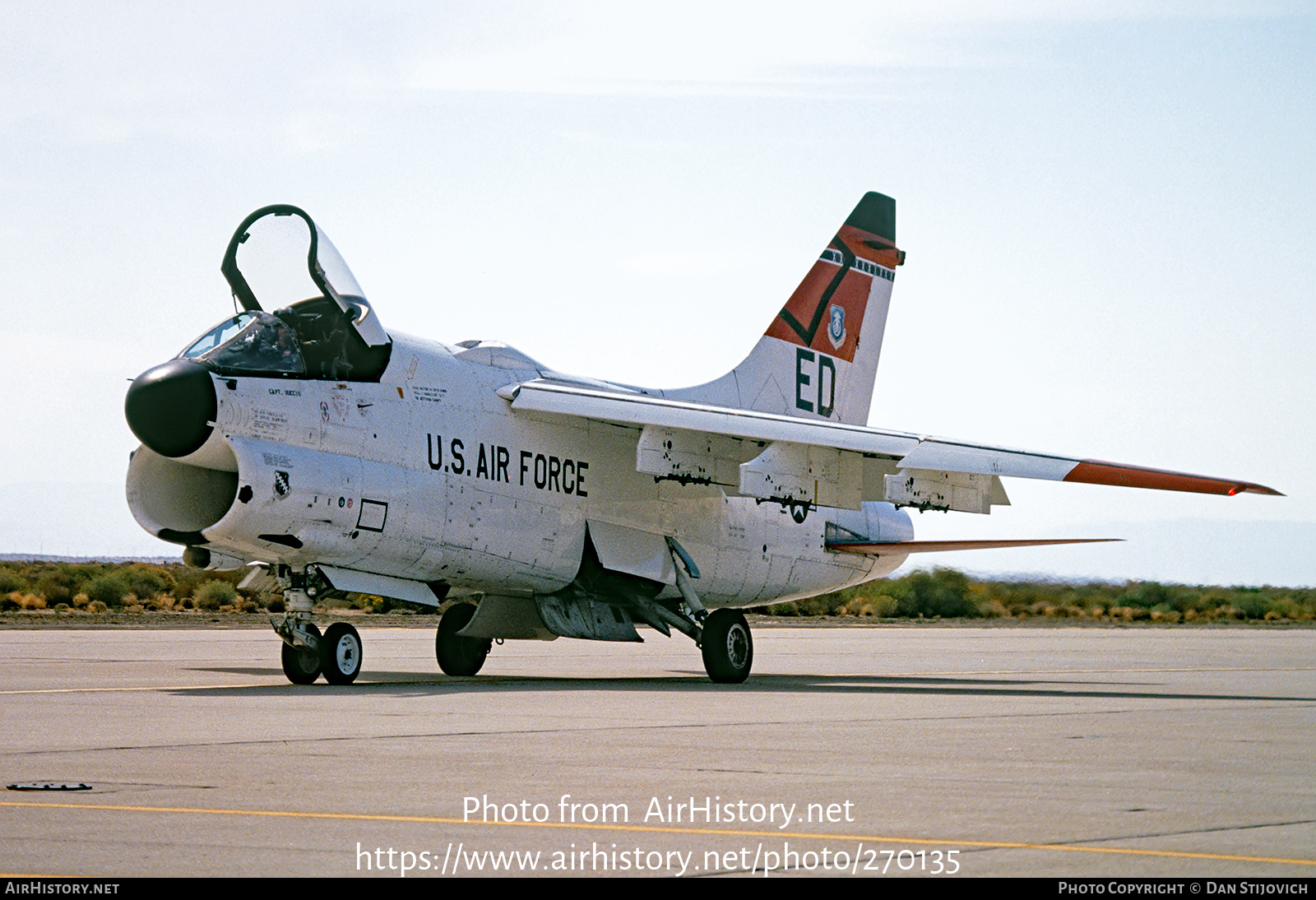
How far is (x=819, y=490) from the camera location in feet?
58.6

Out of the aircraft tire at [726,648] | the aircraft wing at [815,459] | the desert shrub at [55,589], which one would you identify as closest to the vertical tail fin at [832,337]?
the aircraft wing at [815,459]

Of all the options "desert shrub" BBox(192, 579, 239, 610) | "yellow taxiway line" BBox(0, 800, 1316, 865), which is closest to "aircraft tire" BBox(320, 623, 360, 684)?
"yellow taxiway line" BBox(0, 800, 1316, 865)

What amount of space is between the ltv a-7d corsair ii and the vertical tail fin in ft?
1.05

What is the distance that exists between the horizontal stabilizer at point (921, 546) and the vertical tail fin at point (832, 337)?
6.46 feet

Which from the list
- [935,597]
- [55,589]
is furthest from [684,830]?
[55,589]

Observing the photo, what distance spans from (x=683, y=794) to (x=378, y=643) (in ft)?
68.2

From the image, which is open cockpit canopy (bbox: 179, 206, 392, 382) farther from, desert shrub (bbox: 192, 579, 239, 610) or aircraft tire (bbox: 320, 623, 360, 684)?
desert shrub (bbox: 192, 579, 239, 610)

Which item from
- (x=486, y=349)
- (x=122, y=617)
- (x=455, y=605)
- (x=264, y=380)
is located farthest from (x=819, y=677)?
(x=122, y=617)

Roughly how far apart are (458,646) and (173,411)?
19.1 feet

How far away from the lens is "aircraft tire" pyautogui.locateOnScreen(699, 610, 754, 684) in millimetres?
18281

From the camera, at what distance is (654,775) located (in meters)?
8.60

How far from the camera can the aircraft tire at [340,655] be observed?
15.8m

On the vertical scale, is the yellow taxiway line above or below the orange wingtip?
below

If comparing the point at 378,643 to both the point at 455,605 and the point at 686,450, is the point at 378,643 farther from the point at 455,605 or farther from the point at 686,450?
the point at 686,450
